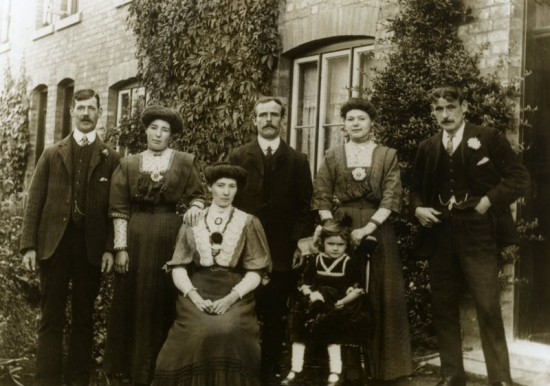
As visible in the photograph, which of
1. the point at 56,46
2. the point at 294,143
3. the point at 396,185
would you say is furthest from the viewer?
the point at 56,46

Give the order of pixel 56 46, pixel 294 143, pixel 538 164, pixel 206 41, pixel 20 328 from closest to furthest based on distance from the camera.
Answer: pixel 538 164 → pixel 20 328 → pixel 294 143 → pixel 206 41 → pixel 56 46

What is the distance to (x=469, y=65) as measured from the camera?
479 centimetres

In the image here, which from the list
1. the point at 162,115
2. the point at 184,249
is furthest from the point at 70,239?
the point at 162,115

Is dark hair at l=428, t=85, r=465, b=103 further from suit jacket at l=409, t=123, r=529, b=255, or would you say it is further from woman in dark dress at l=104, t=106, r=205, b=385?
woman in dark dress at l=104, t=106, r=205, b=385

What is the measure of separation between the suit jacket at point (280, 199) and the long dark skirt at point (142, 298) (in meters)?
0.59

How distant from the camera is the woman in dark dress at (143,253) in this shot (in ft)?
13.3

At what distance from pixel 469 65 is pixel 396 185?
4.47ft

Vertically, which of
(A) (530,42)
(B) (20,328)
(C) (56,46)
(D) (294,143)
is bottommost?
(B) (20,328)

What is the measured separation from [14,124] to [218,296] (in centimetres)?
918

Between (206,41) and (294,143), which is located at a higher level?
→ (206,41)

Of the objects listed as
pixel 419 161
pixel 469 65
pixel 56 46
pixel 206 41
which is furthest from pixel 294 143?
pixel 56 46

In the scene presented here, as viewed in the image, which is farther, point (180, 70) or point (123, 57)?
point (123, 57)

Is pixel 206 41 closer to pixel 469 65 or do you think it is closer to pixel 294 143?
pixel 294 143

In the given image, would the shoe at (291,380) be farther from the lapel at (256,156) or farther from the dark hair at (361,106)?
the dark hair at (361,106)
